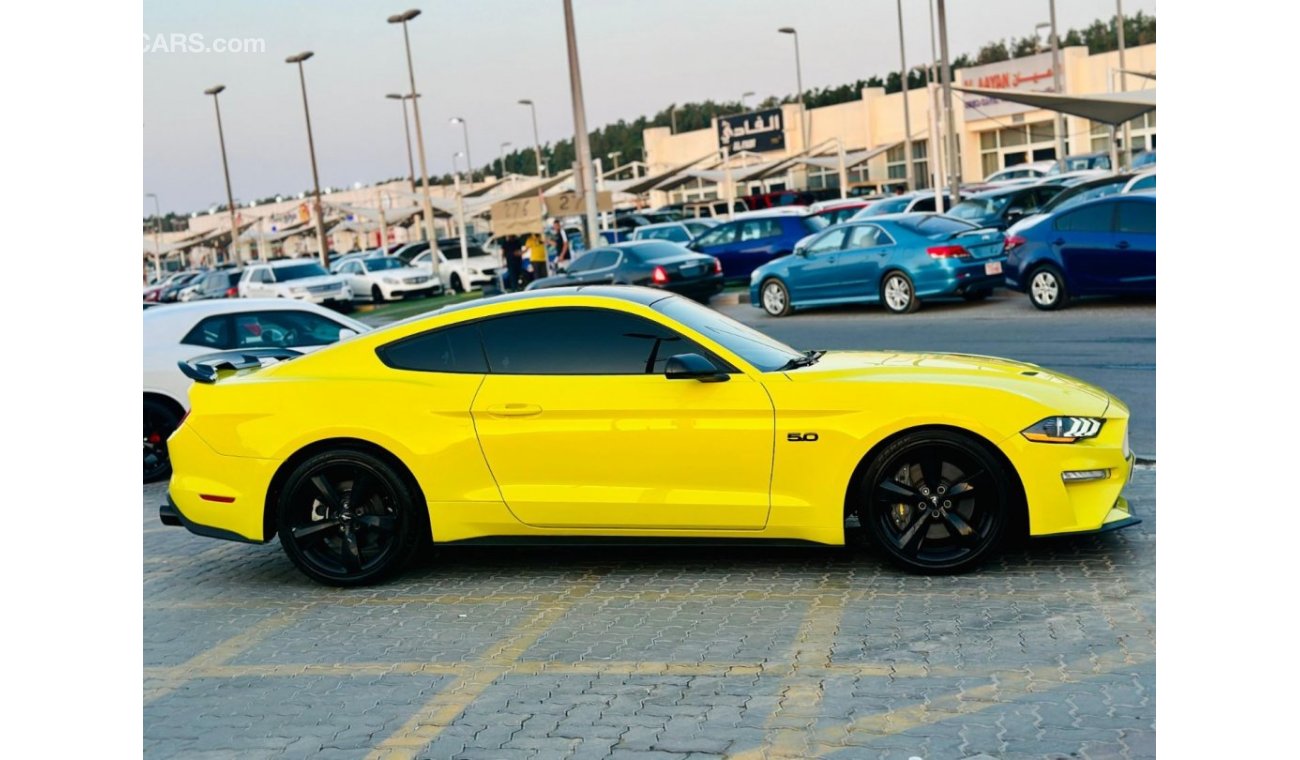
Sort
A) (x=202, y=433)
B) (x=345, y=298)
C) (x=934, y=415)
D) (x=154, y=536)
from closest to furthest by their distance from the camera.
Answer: (x=934, y=415) < (x=202, y=433) < (x=154, y=536) < (x=345, y=298)

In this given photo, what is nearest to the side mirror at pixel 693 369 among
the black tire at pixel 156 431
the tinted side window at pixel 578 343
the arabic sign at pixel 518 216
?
the tinted side window at pixel 578 343

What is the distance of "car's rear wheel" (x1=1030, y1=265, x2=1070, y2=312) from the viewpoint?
18.0 m

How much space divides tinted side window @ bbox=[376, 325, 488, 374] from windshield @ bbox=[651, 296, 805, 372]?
891 mm

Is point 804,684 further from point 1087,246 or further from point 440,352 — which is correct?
point 1087,246

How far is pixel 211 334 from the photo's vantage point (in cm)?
1130

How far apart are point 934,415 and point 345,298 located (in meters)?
30.8

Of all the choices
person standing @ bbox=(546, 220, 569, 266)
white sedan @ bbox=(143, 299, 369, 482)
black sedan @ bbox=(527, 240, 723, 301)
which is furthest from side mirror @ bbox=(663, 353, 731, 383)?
person standing @ bbox=(546, 220, 569, 266)

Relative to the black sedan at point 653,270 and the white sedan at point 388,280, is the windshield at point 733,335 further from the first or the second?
the white sedan at point 388,280

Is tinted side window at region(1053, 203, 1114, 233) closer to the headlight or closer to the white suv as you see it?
the headlight

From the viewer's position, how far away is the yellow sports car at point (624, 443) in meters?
6.19

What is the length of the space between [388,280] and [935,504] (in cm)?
3221
